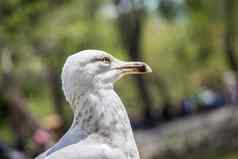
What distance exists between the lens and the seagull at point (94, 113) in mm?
3301

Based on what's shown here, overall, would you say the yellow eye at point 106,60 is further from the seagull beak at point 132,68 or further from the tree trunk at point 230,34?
the tree trunk at point 230,34

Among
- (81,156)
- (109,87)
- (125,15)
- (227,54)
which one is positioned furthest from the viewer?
(227,54)

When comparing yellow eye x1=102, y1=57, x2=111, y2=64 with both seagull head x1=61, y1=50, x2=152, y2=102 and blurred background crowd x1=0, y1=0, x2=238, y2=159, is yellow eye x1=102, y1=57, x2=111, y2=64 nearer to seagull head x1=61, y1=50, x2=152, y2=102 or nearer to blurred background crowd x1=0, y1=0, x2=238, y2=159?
seagull head x1=61, y1=50, x2=152, y2=102

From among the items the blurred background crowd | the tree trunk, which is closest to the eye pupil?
the blurred background crowd

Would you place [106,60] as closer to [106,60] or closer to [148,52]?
[106,60]

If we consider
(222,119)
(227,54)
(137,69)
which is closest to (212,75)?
(227,54)

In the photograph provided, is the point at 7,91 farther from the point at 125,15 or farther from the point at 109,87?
the point at 109,87

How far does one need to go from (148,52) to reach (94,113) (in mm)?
25362

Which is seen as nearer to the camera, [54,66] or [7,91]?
[7,91]

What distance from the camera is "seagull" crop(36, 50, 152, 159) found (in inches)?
130

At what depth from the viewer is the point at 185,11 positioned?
1107 inches

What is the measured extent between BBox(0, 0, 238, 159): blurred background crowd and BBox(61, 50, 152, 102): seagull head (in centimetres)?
1440

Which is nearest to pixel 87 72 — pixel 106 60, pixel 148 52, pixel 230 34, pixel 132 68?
pixel 106 60

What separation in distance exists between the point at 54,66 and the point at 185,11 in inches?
233
